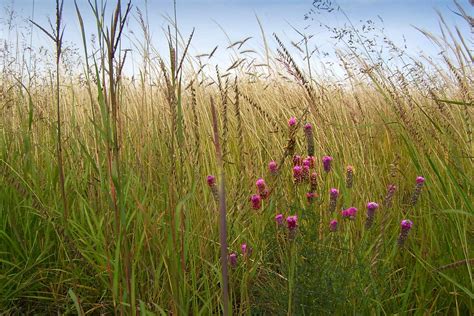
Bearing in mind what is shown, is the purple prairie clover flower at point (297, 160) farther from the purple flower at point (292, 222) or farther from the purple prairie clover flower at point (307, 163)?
the purple flower at point (292, 222)

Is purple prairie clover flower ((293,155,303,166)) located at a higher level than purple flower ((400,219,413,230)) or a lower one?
higher

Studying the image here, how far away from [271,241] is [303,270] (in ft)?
0.81

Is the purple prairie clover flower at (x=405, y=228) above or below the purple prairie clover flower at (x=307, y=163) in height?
below

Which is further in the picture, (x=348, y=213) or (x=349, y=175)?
(x=349, y=175)

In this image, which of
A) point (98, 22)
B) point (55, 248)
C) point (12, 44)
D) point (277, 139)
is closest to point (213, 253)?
point (55, 248)

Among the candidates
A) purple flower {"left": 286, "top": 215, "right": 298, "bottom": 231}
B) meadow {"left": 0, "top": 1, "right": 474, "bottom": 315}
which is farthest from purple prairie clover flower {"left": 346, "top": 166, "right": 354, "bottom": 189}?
purple flower {"left": 286, "top": 215, "right": 298, "bottom": 231}

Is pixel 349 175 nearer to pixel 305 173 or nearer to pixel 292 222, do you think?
pixel 305 173

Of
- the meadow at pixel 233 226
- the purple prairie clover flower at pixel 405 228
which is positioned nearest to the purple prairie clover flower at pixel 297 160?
the meadow at pixel 233 226

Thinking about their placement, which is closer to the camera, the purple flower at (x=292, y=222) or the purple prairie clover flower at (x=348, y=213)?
the purple flower at (x=292, y=222)

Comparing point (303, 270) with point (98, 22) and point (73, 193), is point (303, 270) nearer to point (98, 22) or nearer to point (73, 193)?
point (98, 22)

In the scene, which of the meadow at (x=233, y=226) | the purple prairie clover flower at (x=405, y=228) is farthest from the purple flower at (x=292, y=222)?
the purple prairie clover flower at (x=405, y=228)

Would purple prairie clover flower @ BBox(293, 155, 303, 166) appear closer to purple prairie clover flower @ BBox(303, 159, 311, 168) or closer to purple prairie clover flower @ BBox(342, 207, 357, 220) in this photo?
purple prairie clover flower @ BBox(303, 159, 311, 168)

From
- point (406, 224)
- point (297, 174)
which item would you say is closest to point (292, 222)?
point (297, 174)

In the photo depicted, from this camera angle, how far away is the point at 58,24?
1.16 m
